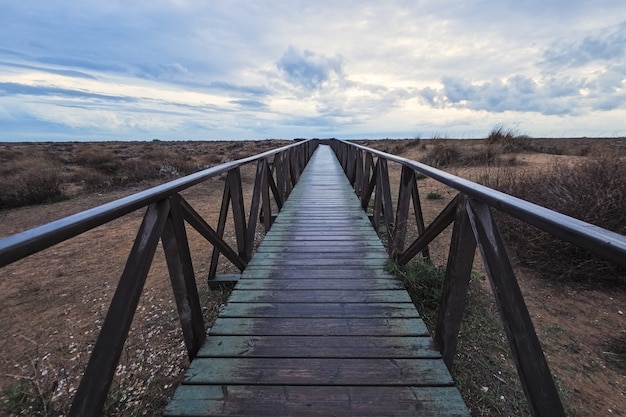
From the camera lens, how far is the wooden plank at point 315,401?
1.46m

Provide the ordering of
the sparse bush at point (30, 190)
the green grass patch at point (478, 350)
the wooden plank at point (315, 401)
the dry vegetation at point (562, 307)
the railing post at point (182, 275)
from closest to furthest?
the wooden plank at point (315, 401)
the railing post at point (182, 275)
the green grass patch at point (478, 350)
the dry vegetation at point (562, 307)
the sparse bush at point (30, 190)

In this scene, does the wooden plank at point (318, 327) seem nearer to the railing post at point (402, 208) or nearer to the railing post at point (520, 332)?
the railing post at point (520, 332)

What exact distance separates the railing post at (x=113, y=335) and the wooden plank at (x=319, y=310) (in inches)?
39.3

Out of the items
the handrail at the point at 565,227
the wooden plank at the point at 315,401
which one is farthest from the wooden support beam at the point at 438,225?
the wooden plank at the point at 315,401

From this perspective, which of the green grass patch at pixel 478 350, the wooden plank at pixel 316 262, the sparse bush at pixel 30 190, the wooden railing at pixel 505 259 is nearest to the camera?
the wooden railing at pixel 505 259

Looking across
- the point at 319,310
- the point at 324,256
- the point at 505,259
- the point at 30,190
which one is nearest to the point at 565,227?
the point at 505,259

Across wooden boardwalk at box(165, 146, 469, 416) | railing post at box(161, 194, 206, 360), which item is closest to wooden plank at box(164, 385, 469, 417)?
wooden boardwalk at box(165, 146, 469, 416)

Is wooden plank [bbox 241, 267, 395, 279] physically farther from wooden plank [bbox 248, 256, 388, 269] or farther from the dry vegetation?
the dry vegetation

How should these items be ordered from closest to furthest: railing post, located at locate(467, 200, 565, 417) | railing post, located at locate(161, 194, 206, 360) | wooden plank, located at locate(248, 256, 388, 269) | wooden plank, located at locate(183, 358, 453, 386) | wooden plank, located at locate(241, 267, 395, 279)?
1. railing post, located at locate(467, 200, 565, 417)
2. wooden plank, located at locate(183, 358, 453, 386)
3. railing post, located at locate(161, 194, 206, 360)
4. wooden plank, located at locate(241, 267, 395, 279)
5. wooden plank, located at locate(248, 256, 388, 269)

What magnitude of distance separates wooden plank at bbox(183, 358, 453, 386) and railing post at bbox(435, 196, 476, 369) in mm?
135

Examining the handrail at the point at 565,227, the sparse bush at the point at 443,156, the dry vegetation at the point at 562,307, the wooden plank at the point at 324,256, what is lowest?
the dry vegetation at the point at 562,307

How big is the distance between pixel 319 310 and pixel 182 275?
39.1 inches

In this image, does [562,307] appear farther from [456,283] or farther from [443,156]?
[443,156]

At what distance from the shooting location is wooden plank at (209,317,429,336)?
80.3 inches
